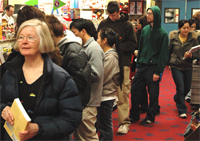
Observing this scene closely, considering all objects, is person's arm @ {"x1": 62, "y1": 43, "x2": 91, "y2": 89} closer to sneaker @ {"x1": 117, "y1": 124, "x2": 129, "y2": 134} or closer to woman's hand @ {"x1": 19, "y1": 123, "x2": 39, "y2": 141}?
woman's hand @ {"x1": 19, "y1": 123, "x2": 39, "y2": 141}

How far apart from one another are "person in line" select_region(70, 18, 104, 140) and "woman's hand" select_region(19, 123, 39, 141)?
1198mm

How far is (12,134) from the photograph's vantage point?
5.19 ft

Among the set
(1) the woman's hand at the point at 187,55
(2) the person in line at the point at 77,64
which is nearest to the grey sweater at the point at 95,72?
(2) the person in line at the point at 77,64

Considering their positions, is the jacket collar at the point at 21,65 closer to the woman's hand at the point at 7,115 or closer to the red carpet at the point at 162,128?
the woman's hand at the point at 7,115

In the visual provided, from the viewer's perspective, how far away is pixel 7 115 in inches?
62.5

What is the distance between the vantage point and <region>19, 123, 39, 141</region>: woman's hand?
148 cm

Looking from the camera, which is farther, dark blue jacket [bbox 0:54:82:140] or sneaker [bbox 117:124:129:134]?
sneaker [bbox 117:124:129:134]

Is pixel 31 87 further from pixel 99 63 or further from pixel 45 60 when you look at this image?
pixel 99 63

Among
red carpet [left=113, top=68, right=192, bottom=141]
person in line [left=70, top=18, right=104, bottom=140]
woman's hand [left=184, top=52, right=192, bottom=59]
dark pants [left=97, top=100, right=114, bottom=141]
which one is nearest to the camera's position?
person in line [left=70, top=18, right=104, bottom=140]

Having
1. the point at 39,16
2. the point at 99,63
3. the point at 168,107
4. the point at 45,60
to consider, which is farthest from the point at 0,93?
the point at 168,107

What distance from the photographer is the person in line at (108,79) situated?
10.0 feet

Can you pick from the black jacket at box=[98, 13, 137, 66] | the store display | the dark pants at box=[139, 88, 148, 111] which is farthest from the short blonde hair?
the dark pants at box=[139, 88, 148, 111]

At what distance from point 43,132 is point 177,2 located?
11.0m

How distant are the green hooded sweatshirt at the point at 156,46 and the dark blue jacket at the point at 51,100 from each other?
2611 millimetres
